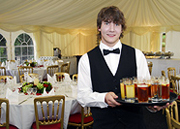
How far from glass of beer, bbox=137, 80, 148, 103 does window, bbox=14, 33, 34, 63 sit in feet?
25.9

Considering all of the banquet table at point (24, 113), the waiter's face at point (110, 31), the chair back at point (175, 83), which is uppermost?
the waiter's face at point (110, 31)

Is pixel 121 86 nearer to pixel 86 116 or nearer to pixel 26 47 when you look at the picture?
pixel 86 116

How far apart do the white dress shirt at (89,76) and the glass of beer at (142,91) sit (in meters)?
0.10

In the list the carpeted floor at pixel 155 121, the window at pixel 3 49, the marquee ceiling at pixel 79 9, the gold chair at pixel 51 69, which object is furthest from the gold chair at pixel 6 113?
the window at pixel 3 49

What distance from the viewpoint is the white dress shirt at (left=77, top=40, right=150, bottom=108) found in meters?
1.44

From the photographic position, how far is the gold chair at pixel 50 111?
264cm

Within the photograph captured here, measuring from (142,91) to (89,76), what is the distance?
A: 40cm

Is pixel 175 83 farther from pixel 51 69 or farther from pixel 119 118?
pixel 51 69

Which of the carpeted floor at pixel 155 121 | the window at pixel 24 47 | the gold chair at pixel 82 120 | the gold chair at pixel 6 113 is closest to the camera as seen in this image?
the gold chair at pixel 6 113

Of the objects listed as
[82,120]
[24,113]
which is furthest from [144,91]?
[24,113]

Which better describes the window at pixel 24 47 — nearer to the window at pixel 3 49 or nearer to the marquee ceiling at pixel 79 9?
the window at pixel 3 49

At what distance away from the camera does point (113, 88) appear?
1.56 meters

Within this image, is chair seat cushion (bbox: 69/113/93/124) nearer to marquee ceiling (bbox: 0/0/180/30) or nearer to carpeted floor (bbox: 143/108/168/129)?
carpeted floor (bbox: 143/108/168/129)

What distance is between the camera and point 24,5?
5.49 m
